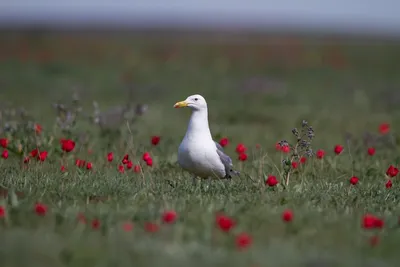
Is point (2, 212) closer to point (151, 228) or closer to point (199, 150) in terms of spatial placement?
point (151, 228)

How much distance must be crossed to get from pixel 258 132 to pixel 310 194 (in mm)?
6767

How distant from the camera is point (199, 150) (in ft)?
25.5

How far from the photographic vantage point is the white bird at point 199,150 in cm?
777

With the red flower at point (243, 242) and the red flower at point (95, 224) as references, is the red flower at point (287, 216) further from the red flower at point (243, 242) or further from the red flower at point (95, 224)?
the red flower at point (95, 224)

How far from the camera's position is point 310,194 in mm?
7273

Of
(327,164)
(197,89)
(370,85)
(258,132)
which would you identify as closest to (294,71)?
(370,85)

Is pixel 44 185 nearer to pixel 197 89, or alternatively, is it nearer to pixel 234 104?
pixel 234 104

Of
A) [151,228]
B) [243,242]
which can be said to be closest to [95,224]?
[151,228]

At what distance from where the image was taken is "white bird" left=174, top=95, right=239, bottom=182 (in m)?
7.77

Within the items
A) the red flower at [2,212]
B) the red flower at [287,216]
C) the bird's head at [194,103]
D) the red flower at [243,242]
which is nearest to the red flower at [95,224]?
the red flower at [2,212]

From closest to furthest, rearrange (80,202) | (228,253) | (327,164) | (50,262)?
(50,262), (228,253), (80,202), (327,164)

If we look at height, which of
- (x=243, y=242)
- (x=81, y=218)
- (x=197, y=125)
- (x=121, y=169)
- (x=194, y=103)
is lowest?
(x=121, y=169)

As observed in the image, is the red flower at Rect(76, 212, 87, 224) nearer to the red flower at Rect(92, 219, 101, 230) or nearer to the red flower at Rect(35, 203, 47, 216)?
the red flower at Rect(92, 219, 101, 230)

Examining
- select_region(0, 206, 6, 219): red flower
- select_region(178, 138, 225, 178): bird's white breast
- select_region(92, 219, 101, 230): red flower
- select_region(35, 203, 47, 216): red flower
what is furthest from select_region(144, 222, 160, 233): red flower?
select_region(178, 138, 225, 178): bird's white breast
